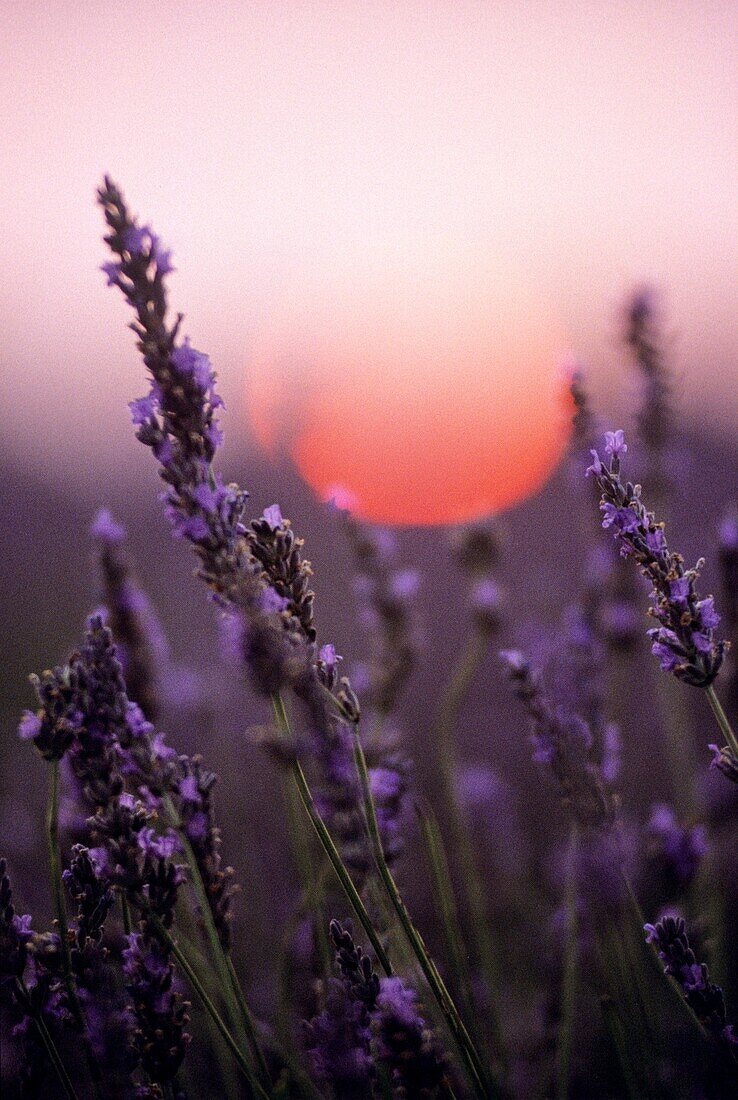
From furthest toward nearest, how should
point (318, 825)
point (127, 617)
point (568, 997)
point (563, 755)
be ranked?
point (127, 617) → point (568, 997) → point (563, 755) → point (318, 825)

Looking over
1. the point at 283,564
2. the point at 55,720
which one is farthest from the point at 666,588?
the point at 55,720

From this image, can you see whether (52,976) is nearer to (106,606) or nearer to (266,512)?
(266,512)

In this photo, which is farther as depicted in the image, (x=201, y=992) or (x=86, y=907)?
(x=86, y=907)

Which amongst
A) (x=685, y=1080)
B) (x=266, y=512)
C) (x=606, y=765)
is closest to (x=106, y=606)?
(x=266, y=512)

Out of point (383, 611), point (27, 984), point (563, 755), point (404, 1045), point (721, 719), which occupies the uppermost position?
point (383, 611)

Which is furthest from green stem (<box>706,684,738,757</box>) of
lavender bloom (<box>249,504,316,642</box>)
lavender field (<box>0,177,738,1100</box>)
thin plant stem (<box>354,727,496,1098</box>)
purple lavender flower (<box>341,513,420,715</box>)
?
purple lavender flower (<box>341,513,420,715</box>)

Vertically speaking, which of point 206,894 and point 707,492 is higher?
point 707,492

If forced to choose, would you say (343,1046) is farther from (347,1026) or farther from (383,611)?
(383,611)
